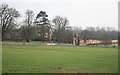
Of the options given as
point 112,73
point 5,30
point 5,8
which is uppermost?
point 5,8

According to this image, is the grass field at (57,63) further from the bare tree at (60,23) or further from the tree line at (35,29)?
the bare tree at (60,23)

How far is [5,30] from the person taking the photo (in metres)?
64.9

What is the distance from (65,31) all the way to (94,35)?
45.7ft

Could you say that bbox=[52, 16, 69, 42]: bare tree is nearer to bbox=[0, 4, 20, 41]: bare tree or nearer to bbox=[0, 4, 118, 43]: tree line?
bbox=[0, 4, 118, 43]: tree line

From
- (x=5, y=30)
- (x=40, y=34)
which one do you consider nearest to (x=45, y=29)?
(x=40, y=34)

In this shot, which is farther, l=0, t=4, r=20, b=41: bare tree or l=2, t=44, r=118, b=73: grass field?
l=0, t=4, r=20, b=41: bare tree

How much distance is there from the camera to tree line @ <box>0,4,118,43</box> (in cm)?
6625

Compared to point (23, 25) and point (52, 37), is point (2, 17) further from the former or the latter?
point (52, 37)

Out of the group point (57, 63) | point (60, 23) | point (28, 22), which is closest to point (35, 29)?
point (28, 22)

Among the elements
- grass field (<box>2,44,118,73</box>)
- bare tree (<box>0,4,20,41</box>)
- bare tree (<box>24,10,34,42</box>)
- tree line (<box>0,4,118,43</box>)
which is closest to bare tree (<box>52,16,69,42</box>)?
tree line (<box>0,4,118,43</box>)

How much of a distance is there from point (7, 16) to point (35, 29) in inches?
397

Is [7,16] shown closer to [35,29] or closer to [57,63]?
[35,29]

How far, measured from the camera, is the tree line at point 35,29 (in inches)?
2608

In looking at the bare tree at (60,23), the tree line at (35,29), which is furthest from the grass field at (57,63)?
the bare tree at (60,23)
